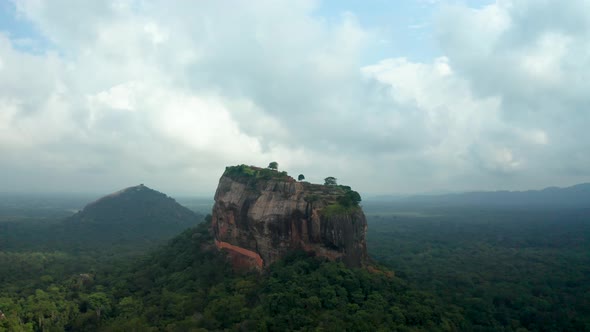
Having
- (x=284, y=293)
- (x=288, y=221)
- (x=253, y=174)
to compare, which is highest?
(x=253, y=174)

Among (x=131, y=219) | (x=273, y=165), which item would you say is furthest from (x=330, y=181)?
(x=131, y=219)

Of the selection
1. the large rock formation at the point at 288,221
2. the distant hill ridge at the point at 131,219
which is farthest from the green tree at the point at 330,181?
the distant hill ridge at the point at 131,219

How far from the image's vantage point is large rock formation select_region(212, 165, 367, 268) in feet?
105

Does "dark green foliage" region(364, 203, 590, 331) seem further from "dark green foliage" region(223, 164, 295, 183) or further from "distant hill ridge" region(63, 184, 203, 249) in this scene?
"distant hill ridge" region(63, 184, 203, 249)

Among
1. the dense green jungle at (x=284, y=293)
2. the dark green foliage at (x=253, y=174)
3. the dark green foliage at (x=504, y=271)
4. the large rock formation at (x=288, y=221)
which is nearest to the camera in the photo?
the dense green jungle at (x=284, y=293)

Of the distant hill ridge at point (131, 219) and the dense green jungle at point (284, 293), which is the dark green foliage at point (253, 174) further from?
the distant hill ridge at point (131, 219)

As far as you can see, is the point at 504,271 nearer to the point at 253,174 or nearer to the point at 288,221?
the point at 288,221

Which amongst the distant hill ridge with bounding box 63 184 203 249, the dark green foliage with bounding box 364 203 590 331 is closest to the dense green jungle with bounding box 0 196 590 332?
the dark green foliage with bounding box 364 203 590 331

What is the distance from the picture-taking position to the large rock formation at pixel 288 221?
32.1m

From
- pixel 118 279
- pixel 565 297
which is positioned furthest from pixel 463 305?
pixel 118 279

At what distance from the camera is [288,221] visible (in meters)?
33.0

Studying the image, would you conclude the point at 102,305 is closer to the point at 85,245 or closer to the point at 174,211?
the point at 85,245

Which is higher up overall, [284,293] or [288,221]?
[288,221]

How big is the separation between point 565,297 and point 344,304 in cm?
3430
